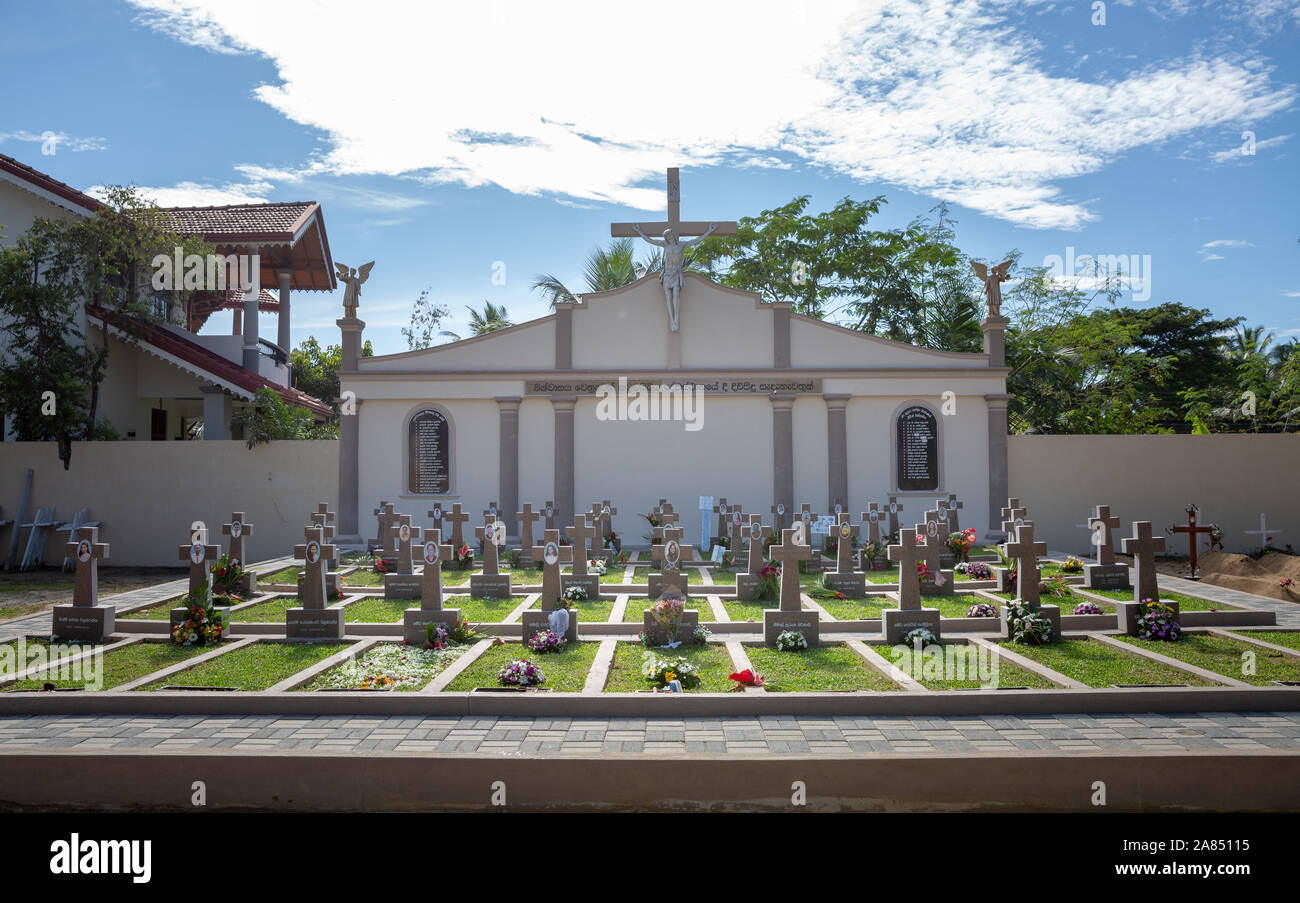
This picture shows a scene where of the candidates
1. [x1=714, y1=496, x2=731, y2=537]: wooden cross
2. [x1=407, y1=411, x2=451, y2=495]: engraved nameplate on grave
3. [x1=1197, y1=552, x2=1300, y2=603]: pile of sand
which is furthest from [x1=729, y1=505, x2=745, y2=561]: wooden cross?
[x1=1197, y1=552, x2=1300, y2=603]: pile of sand

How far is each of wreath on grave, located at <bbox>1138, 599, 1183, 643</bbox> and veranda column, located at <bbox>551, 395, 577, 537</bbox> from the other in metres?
11.8

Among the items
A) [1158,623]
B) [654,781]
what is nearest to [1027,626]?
[1158,623]

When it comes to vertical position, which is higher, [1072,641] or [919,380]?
[919,380]

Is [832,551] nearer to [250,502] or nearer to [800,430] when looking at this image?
[800,430]

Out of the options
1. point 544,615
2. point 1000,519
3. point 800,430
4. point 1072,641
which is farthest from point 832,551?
point 544,615

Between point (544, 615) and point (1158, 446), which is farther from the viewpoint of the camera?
point (1158, 446)

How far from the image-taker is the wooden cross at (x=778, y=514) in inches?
665

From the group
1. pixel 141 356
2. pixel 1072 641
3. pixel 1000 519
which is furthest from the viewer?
pixel 141 356

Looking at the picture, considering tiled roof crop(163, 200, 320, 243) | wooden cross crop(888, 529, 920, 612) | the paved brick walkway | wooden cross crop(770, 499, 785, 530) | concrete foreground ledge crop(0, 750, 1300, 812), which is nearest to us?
concrete foreground ledge crop(0, 750, 1300, 812)

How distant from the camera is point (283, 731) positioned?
572 centimetres

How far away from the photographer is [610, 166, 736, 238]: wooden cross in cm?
1727

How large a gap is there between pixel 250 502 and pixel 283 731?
13968 millimetres

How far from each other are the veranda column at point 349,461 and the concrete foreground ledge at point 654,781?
13059 millimetres

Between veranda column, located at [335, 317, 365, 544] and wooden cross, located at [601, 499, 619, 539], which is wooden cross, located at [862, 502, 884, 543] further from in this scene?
veranda column, located at [335, 317, 365, 544]
